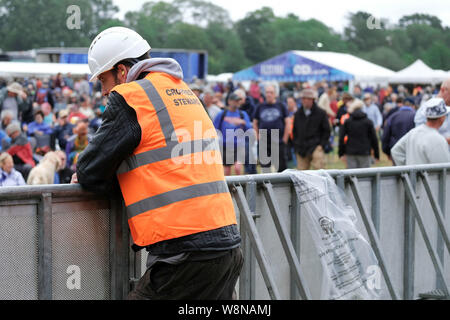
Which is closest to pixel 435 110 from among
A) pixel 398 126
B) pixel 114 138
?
pixel 114 138

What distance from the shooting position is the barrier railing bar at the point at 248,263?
15.6 ft

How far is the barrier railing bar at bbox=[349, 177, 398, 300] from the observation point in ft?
18.2

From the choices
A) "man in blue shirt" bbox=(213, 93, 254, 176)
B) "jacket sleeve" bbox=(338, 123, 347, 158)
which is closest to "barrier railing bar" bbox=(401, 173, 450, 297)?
"man in blue shirt" bbox=(213, 93, 254, 176)

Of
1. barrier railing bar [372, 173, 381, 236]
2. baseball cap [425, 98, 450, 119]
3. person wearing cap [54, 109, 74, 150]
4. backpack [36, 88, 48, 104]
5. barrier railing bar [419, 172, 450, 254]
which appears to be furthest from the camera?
backpack [36, 88, 48, 104]

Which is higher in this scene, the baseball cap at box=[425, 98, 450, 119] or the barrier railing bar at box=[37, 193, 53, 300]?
the baseball cap at box=[425, 98, 450, 119]

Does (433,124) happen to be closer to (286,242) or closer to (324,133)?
(286,242)

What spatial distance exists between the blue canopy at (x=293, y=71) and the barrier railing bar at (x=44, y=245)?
106ft

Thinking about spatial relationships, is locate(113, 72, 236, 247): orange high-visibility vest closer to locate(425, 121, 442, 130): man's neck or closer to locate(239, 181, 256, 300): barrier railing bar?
locate(239, 181, 256, 300): barrier railing bar

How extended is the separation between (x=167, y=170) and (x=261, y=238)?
1.69m

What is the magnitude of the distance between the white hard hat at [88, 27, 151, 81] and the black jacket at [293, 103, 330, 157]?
1004 cm

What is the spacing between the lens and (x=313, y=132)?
44.3ft

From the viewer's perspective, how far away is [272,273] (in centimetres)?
479
